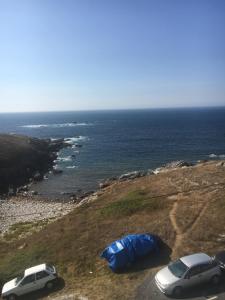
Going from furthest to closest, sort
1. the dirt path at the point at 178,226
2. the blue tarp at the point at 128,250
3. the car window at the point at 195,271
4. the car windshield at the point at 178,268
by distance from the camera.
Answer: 1. the dirt path at the point at 178,226
2. the blue tarp at the point at 128,250
3. the car windshield at the point at 178,268
4. the car window at the point at 195,271

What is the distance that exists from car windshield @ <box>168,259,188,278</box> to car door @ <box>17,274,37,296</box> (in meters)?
9.26

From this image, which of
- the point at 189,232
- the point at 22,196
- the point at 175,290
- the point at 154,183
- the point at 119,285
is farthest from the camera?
the point at 22,196

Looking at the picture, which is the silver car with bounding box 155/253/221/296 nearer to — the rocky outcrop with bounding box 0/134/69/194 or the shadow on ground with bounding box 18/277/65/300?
the shadow on ground with bounding box 18/277/65/300

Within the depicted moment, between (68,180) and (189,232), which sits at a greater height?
(189,232)

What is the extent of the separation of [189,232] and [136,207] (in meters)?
9.32

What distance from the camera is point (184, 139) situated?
142625mm

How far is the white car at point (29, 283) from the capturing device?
24.4 meters

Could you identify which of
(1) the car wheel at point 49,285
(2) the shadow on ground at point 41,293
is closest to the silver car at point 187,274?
(2) the shadow on ground at point 41,293

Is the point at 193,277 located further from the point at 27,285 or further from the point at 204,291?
the point at 27,285

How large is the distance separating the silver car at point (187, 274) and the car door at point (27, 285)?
8.41 m

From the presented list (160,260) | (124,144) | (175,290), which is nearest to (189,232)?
(160,260)

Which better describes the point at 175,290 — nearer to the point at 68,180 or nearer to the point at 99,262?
the point at 99,262

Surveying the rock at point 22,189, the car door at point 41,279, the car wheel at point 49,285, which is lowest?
the rock at point 22,189

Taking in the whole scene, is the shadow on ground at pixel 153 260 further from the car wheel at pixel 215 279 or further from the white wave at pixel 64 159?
the white wave at pixel 64 159
